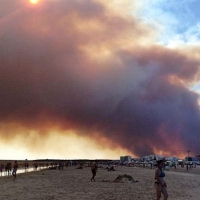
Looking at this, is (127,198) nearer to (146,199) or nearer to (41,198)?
(146,199)

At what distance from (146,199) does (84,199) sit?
3911 mm

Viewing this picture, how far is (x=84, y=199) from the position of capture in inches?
752

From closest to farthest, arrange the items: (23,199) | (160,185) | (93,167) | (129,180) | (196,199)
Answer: (160,185), (23,199), (196,199), (129,180), (93,167)

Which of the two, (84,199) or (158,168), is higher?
(158,168)

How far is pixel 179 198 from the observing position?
2112 cm

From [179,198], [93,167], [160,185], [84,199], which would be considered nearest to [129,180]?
[93,167]

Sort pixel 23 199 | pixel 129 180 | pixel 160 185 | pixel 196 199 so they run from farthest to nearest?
pixel 129 180, pixel 196 199, pixel 23 199, pixel 160 185

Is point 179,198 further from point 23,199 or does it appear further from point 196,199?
point 23,199

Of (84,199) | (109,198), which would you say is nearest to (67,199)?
(84,199)

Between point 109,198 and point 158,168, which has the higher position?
point 158,168

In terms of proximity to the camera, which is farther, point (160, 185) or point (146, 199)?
point (146, 199)

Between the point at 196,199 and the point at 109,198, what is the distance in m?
5.99

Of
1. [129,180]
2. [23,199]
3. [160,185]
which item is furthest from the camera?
[129,180]

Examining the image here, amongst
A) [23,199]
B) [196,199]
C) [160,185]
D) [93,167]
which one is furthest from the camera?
[93,167]
